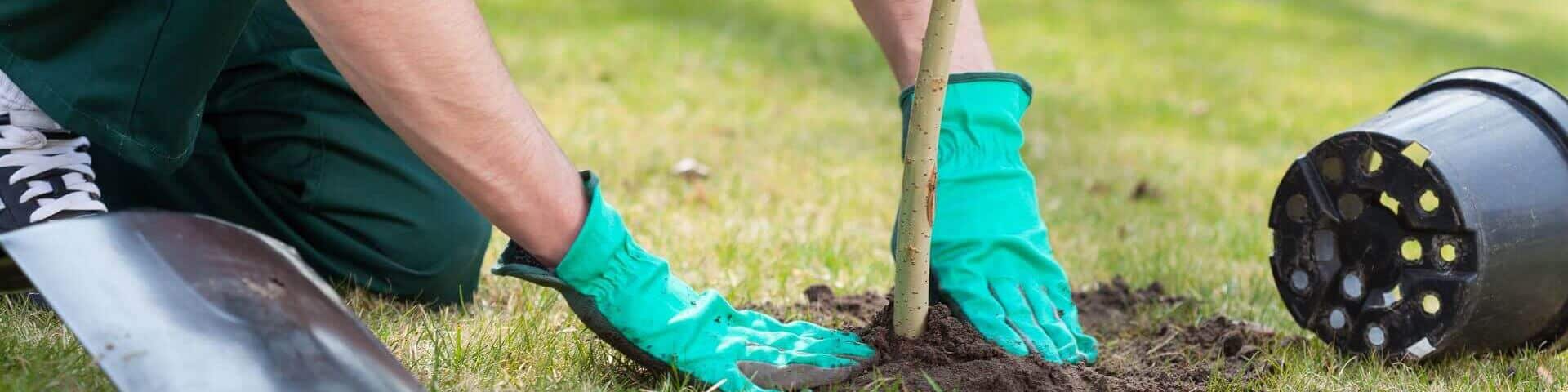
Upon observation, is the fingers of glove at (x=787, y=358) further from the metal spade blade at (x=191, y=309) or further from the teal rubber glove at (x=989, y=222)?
the metal spade blade at (x=191, y=309)

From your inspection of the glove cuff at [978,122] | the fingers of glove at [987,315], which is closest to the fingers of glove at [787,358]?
the fingers of glove at [987,315]

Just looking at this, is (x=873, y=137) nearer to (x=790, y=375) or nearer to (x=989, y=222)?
(x=989, y=222)

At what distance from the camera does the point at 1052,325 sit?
1960 mm

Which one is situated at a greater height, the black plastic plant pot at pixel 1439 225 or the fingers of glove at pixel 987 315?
the black plastic plant pot at pixel 1439 225

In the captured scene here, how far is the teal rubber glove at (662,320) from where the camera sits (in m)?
1.66

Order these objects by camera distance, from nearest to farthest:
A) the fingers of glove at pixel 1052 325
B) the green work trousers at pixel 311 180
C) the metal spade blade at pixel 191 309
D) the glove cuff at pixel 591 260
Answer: the metal spade blade at pixel 191 309, the glove cuff at pixel 591 260, the fingers of glove at pixel 1052 325, the green work trousers at pixel 311 180

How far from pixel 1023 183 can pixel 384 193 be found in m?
1.20

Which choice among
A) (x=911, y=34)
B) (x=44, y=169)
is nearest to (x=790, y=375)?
(x=911, y=34)

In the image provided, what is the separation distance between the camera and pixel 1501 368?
2.10 m

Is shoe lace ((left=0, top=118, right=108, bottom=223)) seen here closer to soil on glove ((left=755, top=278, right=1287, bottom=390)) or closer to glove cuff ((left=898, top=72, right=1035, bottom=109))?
soil on glove ((left=755, top=278, right=1287, bottom=390))

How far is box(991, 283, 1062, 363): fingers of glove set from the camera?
75.1 inches

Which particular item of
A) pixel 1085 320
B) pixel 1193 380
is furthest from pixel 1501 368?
pixel 1085 320

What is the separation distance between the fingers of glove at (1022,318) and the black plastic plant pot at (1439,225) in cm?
55

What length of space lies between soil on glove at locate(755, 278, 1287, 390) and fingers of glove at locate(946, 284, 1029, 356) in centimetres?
3
